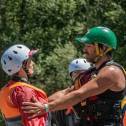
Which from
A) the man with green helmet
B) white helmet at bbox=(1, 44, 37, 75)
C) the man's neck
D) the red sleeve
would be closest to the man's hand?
the man with green helmet

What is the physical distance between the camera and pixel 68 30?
63.6ft

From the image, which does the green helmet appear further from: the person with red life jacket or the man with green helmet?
the person with red life jacket

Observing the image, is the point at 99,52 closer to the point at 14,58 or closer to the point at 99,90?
the point at 99,90

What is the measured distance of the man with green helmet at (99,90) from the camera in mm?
4523

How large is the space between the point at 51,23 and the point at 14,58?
15048mm

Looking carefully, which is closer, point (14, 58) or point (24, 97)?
point (24, 97)

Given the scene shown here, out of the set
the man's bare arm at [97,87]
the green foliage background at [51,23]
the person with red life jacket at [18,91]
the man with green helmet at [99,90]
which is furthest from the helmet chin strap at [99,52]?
the green foliage background at [51,23]

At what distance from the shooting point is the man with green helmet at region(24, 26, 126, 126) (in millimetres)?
4523

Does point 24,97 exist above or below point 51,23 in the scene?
above

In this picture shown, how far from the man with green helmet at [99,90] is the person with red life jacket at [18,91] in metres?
0.14

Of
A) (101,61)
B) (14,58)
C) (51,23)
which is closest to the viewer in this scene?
(101,61)

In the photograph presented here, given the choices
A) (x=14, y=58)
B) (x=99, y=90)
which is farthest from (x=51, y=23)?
(x=99, y=90)

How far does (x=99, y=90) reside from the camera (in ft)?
15.0

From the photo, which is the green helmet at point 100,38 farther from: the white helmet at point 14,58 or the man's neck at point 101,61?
the white helmet at point 14,58
